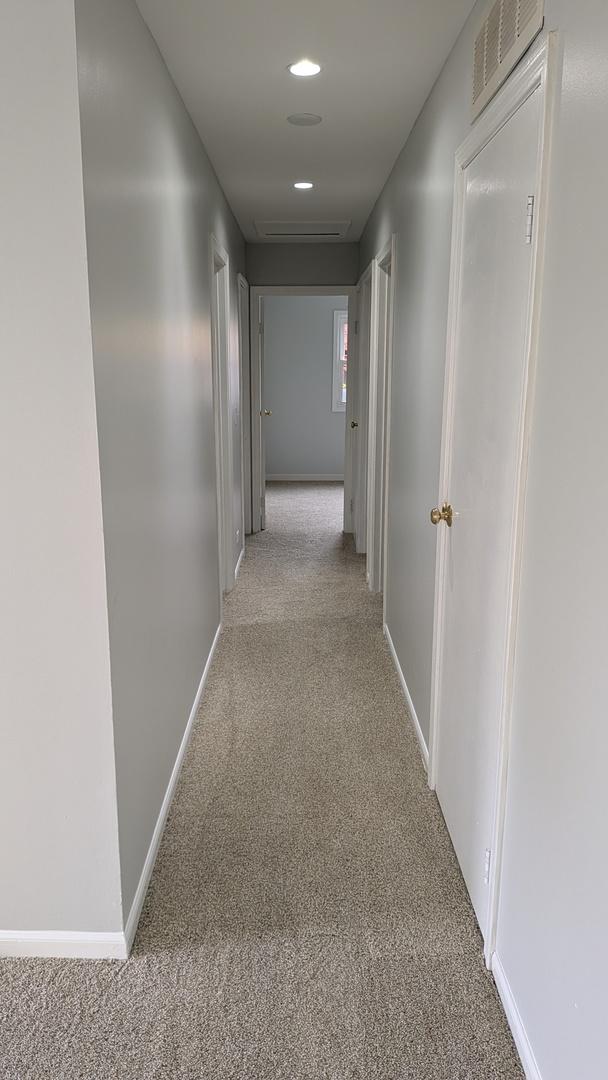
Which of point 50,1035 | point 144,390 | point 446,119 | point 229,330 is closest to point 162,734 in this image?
point 50,1035

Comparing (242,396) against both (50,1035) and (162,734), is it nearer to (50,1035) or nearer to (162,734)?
(162,734)

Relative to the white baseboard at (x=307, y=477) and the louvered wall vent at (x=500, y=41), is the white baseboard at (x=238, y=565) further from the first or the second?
the white baseboard at (x=307, y=477)

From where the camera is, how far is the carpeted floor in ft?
5.56

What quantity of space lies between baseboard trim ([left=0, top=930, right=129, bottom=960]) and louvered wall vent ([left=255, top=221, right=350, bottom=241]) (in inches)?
188

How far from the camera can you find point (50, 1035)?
1744 mm

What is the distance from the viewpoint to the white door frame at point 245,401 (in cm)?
614

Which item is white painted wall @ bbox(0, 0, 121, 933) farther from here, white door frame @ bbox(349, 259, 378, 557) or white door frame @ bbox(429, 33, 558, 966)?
white door frame @ bbox(349, 259, 378, 557)

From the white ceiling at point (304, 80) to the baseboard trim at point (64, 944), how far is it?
244 cm

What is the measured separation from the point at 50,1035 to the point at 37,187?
5.99ft

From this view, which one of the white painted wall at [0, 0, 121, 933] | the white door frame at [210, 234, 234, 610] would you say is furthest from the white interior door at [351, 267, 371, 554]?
the white painted wall at [0, 0, 121, 933]

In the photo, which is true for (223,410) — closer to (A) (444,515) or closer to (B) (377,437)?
(B) (377,437)

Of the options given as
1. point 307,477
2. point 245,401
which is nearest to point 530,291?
point 245,401

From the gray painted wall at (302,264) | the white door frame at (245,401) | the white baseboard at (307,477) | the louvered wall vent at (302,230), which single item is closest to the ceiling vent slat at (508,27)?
the louvered wall vent at (302,230)

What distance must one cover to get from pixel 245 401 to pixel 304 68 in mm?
3920
